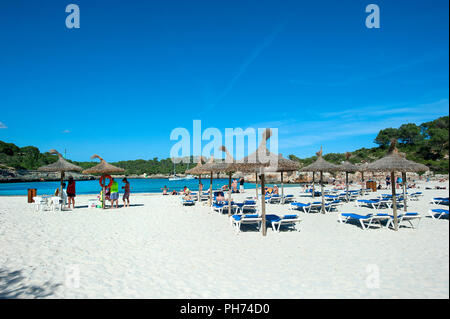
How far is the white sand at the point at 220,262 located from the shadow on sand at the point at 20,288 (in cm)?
2

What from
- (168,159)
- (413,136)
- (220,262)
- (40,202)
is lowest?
(220,262)

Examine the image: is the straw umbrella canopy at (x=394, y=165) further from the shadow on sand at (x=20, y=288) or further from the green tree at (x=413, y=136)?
the shadow on sand at (x=20, y=288)

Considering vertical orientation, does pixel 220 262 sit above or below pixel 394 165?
below

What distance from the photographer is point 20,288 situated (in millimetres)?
4305

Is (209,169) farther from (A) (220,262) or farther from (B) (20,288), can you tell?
(B) (20,288)

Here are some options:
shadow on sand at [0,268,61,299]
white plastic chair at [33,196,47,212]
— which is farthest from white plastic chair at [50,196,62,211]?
shadow on sand at [0,268,61,299]

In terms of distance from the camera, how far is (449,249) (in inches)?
86.9

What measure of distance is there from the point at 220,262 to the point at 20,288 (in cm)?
344

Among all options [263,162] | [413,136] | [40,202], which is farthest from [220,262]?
[40,202]

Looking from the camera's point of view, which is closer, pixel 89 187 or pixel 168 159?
pixel 89 187

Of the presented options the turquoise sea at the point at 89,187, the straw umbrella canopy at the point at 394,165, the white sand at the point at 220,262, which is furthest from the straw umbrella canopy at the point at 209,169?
the turquoise sea at the point at 89,187

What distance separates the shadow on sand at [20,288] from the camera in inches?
160
